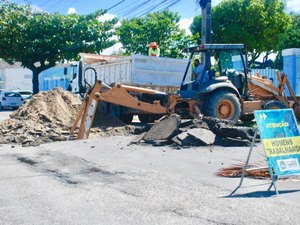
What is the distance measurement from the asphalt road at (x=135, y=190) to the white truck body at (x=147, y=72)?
6.00 metres

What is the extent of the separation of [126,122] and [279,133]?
381 inches

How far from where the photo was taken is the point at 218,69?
14.9 metres

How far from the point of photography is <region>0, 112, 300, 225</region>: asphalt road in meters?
5.71

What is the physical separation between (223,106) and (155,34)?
71.4 ft

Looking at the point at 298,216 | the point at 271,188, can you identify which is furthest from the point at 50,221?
the point at 271,188

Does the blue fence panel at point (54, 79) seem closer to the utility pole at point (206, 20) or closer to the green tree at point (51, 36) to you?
the green tree at point (51, 36)

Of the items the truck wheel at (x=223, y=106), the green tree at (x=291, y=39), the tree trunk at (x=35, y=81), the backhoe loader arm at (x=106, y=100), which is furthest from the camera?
the green tree at (x=291, y=39)

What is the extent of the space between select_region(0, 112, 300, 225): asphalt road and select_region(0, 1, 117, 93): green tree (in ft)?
75.8

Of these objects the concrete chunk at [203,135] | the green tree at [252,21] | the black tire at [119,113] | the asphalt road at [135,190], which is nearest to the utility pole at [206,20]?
the black tire at [119,113]

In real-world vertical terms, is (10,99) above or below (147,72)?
below

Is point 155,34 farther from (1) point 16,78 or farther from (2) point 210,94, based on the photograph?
(1) point 16,78

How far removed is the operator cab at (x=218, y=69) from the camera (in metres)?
14.4

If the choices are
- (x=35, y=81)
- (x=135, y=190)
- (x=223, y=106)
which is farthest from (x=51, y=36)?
(x=135, y=190)

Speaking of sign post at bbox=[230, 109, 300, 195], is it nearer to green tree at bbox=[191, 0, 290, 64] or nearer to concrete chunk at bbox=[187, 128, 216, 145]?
concrete chunk at bbox=[187, 128, 216, 145]
